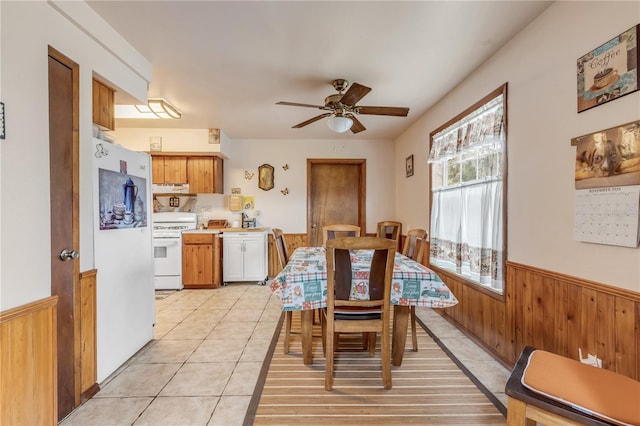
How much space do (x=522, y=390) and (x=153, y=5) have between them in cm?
279

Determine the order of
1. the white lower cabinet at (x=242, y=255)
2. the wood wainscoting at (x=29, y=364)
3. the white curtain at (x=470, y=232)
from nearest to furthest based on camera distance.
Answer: the wood wainscoting at (x=29, y=364) → the white curtain at (x=470, y=232) → the white lower cabinet at (x=242, y=255)

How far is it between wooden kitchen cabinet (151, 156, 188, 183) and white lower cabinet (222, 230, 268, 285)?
123cm

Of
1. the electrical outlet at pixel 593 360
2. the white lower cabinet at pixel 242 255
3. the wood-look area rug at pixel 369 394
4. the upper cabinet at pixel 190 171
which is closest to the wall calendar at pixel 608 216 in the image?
the electrical outlet at pixel 593 360

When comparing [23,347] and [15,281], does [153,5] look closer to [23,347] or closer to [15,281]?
[15,281]

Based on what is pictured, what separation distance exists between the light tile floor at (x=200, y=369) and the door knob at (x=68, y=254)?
0.93m

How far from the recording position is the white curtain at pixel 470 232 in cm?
229

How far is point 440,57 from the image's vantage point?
2332 millimetres

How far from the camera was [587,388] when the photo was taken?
1.06 metres

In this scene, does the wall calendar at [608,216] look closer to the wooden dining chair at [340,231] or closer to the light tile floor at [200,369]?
the light tile floor at [200,369]

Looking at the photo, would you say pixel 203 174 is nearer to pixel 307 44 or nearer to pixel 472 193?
pixel 307 44

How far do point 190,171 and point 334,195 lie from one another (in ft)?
8.32

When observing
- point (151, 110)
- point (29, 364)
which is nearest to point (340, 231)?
point (151, 110)

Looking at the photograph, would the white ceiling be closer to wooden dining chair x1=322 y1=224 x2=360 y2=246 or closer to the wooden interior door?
wooden dining chair x1=322 y1=224 x2=360 y2=246

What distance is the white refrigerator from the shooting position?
1898 millimetres
